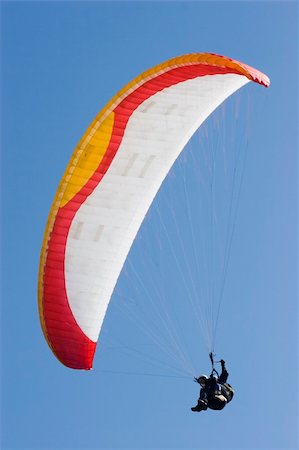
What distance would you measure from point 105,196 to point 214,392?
162 inches

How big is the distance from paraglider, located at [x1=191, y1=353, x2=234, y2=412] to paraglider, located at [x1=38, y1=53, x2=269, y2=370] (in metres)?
2.15

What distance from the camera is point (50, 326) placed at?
24109 millimetres

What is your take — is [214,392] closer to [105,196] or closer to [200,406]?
[200,406]

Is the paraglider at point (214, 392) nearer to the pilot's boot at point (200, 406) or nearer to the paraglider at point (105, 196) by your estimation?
the pilot's boot at point (200, 406)

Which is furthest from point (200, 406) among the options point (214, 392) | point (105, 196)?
point (105, 196)

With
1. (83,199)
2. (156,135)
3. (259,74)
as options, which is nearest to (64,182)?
(83,199)

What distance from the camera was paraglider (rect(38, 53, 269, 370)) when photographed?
23.6m

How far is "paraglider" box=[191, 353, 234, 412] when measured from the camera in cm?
2375

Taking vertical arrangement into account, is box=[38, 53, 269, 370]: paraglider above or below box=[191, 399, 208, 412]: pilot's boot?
above

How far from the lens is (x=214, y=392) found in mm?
23828

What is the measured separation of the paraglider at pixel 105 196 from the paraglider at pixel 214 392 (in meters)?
2.15

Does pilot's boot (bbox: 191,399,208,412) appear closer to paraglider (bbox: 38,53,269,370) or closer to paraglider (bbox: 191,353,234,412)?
paraglider (bbox: 191,353,234,412)

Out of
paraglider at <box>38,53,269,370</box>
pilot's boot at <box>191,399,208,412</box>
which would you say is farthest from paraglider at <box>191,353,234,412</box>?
paraglider at <box>38,53,269,370</box>

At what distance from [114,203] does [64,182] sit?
1021 millimetres
